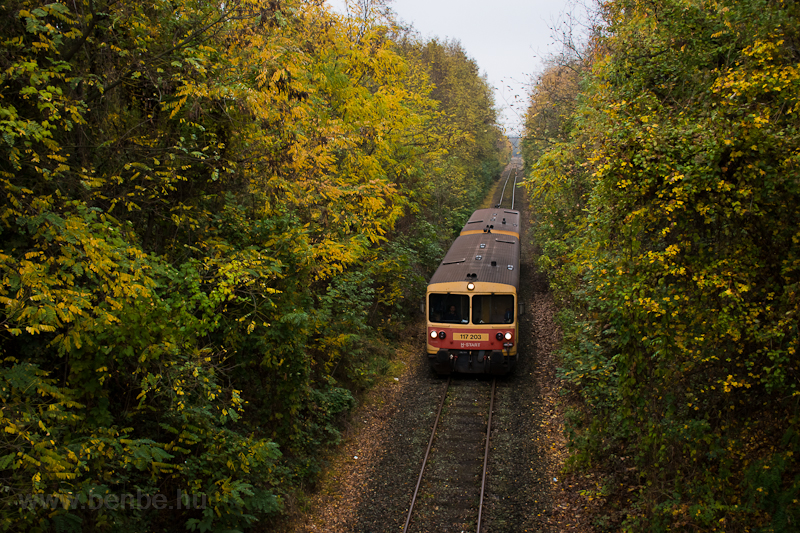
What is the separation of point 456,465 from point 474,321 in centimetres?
350

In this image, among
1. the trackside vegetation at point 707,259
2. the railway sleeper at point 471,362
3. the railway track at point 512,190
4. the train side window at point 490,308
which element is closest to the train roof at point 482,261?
the train side window at point 490,308

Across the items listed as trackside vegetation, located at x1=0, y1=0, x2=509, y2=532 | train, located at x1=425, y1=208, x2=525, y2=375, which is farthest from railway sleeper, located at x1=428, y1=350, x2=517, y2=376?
trackside vegetation, located at x1=0, y1=0, x2=509, y2=532

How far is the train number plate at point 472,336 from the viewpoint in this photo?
1076cm

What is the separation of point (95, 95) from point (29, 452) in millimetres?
3827

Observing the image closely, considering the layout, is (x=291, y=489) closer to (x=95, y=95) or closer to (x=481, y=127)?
(x=95, y=95)

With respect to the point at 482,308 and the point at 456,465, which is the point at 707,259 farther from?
the point at 482,308

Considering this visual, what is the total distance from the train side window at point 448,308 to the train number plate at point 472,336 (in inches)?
11.8

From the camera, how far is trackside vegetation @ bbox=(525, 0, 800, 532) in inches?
167

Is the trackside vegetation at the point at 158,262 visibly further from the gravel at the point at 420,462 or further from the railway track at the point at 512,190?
the railway track at the point at 512,190

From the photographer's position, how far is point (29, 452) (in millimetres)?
3643

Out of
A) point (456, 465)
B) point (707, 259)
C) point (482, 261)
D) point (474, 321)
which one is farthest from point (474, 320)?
point (707, 259)

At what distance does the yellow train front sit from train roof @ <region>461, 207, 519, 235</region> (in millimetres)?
4254

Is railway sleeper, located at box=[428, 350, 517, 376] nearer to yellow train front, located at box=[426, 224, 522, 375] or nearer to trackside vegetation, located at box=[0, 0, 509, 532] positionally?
yellow train front, located at box=[426, 224, 522, 375]

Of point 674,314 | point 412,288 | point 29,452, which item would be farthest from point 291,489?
point 412,288
